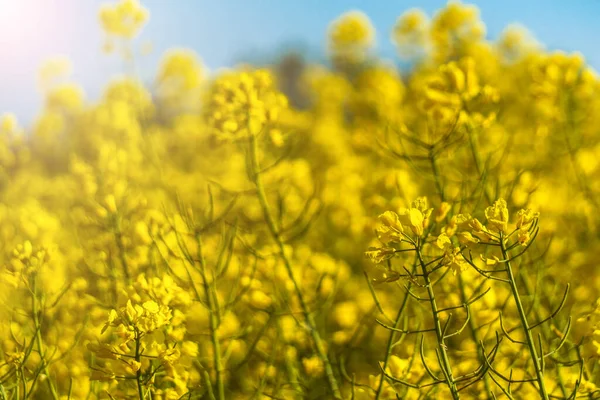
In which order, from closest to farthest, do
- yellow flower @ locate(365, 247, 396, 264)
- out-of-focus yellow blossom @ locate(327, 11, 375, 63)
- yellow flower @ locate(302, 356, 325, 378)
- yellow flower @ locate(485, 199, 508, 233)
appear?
yellow flower @ locate(485, 199, 508, 233), yellow flower @ locate(365, 247, 396, 264), yellow flower @ locate(302, 356, 325, 378), out-of-focus yellow blossom @ locate(327, 11, 375, 63)

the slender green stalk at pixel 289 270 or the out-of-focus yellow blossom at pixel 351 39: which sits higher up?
the out-of-focus yellow blossom at pixel 351 39

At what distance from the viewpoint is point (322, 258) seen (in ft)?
14.0

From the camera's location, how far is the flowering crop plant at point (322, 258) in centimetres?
181

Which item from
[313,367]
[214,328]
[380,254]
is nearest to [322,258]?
[313,367]

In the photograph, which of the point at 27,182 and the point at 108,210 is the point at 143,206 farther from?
the point at 27,182

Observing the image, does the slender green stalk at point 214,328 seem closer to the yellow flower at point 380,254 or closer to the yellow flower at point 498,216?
the yellow flower at point 380,254

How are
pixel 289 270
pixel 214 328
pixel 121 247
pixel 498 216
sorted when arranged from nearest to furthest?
pixel 498 216 < pixel 214 328 < pixel 289 270 < pixel 121 247

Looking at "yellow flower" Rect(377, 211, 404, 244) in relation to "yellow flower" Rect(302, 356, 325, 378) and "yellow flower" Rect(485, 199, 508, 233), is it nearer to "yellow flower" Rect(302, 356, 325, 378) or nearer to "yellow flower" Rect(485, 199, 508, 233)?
"yellow flower" Rect(485, 199, 508, 233)

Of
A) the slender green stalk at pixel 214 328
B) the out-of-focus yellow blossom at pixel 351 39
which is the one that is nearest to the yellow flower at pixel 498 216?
the slender green stalk at pixel 214 328

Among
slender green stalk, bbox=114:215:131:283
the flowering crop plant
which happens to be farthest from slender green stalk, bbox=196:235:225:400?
slender green stalk, bbox=114:215:131:283

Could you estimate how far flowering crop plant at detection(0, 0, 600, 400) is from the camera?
1.81 metres

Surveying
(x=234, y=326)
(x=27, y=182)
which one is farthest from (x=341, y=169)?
(x=234, y=326)

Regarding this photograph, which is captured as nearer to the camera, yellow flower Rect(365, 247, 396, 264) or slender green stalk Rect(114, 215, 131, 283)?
yellow flower Rect(365, 247, 396, 264)

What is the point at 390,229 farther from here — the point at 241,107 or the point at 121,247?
the point at 121,247
